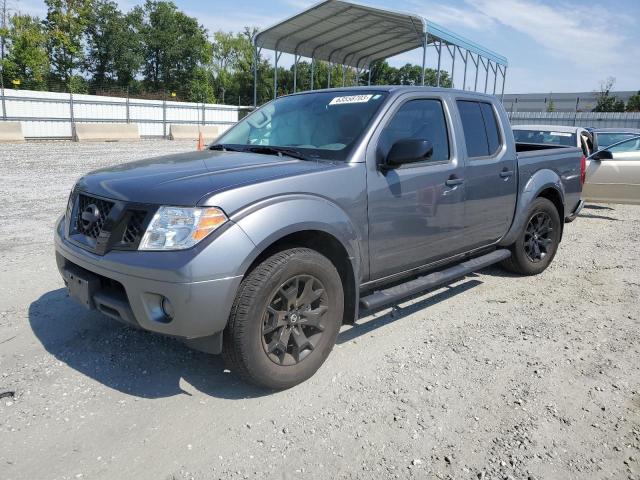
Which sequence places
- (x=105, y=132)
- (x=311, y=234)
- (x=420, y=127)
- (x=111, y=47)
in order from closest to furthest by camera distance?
(x=311, y=234) → (x=420, y=127) → (x=105, y=132) → (x=111, y=47)

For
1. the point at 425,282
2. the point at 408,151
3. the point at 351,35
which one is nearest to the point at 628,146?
the point at 425,282

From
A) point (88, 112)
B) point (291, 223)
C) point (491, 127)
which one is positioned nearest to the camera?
point (291, 223)

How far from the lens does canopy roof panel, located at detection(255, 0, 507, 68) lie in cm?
1636

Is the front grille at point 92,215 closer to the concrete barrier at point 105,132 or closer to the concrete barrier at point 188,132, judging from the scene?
the concrete barrier at point 105,132

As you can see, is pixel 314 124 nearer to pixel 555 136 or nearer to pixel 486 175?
pixel 486 175

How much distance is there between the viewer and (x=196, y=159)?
3.60 metres

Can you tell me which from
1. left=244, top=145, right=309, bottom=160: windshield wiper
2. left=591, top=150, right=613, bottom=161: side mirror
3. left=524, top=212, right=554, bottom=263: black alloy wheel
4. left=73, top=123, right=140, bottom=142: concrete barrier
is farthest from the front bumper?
left=73, top=123, right=140, bottom=142: concrete barrier

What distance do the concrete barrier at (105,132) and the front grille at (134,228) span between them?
2208cm

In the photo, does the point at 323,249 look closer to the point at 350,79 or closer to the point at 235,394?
the point at 235,394

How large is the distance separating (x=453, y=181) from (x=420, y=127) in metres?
0.52

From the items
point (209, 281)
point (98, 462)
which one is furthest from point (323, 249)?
point (98, 462)

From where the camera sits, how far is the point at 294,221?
2.93 metres

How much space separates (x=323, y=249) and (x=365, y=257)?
0.32 meters

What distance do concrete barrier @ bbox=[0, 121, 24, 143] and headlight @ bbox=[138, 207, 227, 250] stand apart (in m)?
20.5
